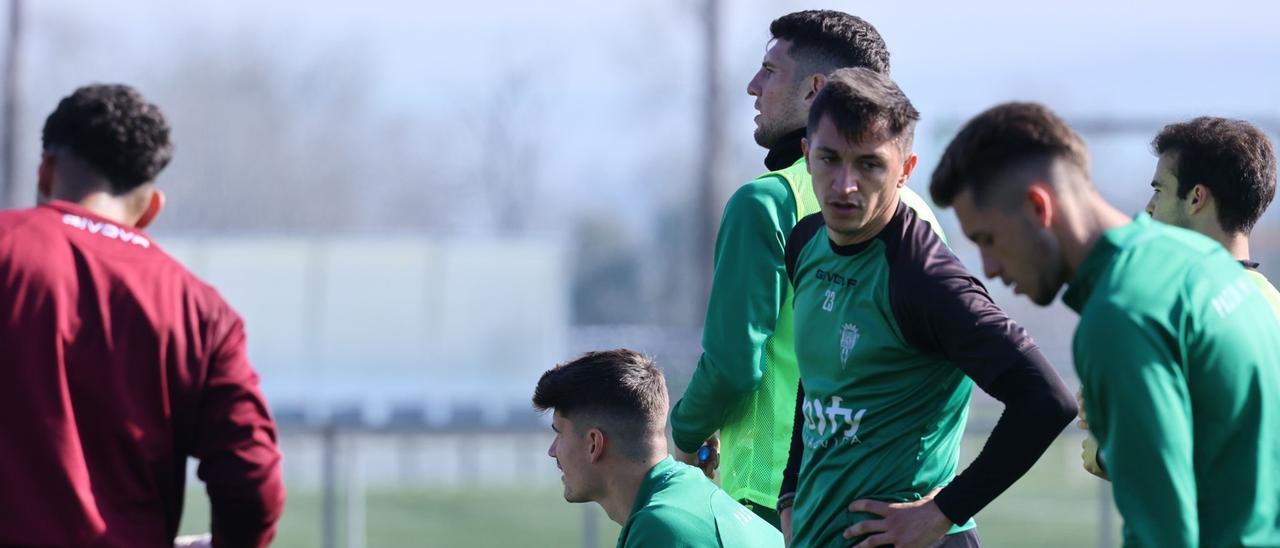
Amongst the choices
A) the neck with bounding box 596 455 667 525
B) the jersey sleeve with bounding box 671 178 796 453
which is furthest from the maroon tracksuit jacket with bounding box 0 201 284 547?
the jersey sleeve with bounding box 671 178 796 453

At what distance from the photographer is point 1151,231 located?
112 inches

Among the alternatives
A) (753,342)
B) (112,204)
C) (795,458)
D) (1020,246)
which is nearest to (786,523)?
(795,458)

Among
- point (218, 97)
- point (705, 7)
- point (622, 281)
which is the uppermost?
point (705, 7)

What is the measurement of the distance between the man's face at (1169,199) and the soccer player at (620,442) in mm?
1382

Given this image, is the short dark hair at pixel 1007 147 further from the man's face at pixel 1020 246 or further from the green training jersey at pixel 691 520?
the green training jersey at pixel 691 520

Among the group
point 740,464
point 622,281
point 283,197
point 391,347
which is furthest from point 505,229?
point 740,464

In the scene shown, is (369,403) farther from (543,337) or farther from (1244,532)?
(1244,532)

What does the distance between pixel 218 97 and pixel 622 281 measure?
13.3 m

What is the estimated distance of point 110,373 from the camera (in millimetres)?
3648

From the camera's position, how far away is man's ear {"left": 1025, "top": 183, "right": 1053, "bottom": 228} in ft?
9.22

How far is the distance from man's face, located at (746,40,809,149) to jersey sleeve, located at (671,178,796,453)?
0.24 metres

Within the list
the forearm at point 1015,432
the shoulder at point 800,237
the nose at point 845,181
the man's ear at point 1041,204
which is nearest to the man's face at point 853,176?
the nose at point 845,181

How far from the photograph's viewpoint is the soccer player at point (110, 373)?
361 centimetres

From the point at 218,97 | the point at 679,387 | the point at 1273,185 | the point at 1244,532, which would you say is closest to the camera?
the point at 1244,532
